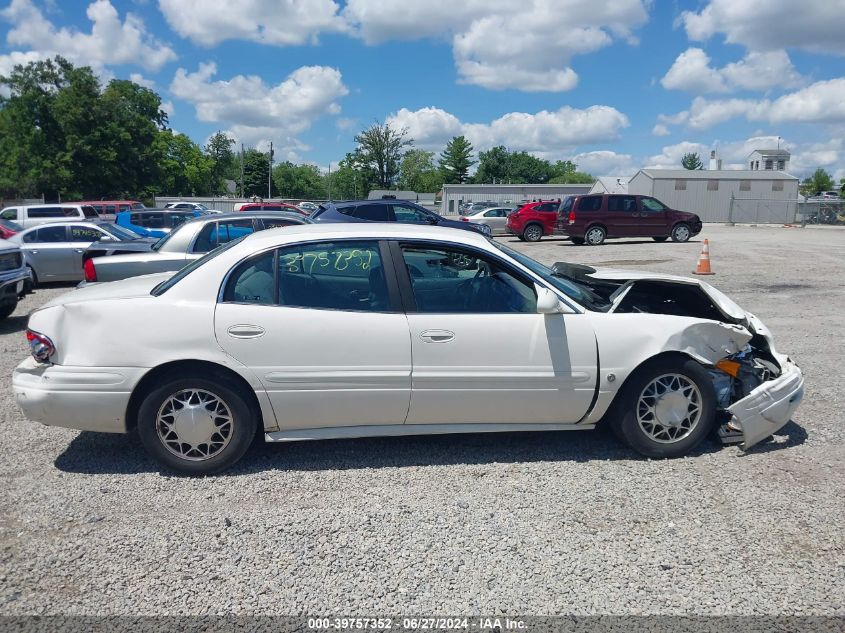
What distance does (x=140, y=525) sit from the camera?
360 centimetres

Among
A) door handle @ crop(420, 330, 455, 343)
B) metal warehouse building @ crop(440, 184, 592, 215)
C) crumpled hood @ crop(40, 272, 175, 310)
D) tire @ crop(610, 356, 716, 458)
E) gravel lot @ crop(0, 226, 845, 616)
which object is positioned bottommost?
gravel lot @ crop(0, 226, 845, 616)

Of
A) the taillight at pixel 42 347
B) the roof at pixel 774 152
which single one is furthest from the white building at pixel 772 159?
the taillight at pixel 42 347

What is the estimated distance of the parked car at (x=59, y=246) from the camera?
1332cm

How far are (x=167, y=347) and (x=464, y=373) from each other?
1860 millimetres

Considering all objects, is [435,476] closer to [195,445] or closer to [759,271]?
[195,445]

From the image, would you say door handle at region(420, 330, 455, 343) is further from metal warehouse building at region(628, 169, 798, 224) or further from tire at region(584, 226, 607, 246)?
metal warehouse building at region(628, 169, 798, 224)

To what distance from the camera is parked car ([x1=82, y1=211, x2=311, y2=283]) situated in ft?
25.8

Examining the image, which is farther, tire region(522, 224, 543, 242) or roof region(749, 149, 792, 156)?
roof region(749, 149, 792, 156)

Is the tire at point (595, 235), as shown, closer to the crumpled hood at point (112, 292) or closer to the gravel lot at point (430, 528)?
the gravel lot at point (430, 528)

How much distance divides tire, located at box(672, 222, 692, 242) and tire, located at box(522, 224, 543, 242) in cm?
504

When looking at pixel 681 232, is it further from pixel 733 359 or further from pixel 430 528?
pixel 430 528

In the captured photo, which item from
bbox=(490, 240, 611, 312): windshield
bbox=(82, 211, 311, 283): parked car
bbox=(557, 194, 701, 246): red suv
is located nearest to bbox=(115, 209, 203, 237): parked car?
bbox=(82, 211, 311, 283): parked car

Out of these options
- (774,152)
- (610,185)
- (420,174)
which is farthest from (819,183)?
(420,174)

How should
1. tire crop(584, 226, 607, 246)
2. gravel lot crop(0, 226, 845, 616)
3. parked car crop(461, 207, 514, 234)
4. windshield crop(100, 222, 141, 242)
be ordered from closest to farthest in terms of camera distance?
gravel lot crop(0, 226, 845, 616) → windshield crop(100, 222, 141, 242) → tire crop(584, 226, 607, 246) → parked car crop(461, 207, 514, 234)
